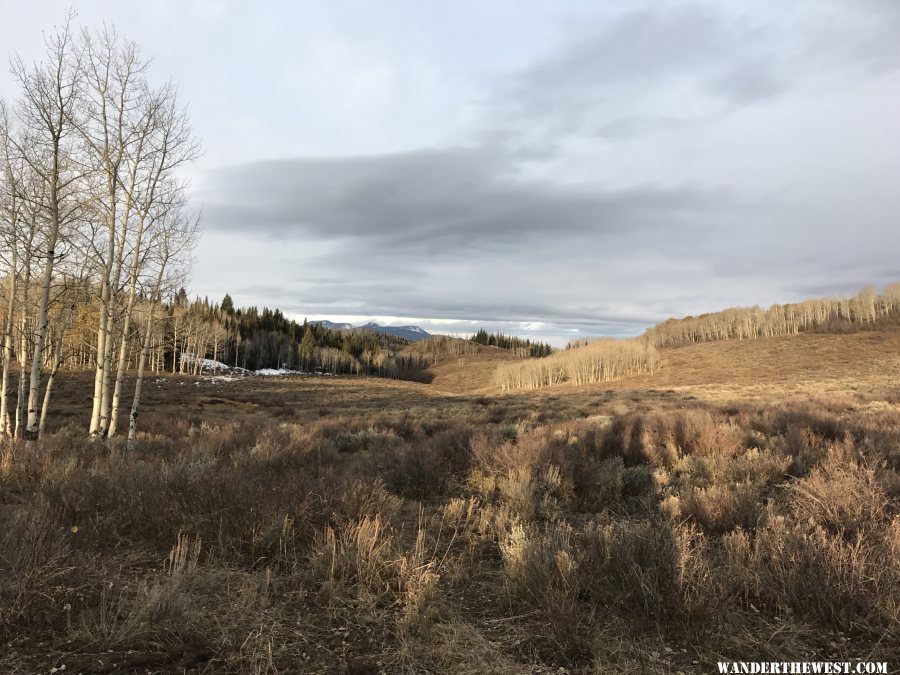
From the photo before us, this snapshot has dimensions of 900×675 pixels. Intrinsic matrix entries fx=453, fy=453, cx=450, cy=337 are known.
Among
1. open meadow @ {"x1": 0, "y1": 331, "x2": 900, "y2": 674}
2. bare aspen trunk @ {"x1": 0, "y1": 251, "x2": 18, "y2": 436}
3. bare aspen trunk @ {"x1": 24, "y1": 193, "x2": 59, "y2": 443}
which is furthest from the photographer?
bare aspen trunk @ {"x1": 0, "y1": 251, "x2": 18, "y2": 436}

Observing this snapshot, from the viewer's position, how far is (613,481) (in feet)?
22.6

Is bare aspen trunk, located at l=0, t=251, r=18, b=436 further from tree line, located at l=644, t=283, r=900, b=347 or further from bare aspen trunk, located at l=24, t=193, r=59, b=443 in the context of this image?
tree line, located at l=644, t=283, r=900, b=347

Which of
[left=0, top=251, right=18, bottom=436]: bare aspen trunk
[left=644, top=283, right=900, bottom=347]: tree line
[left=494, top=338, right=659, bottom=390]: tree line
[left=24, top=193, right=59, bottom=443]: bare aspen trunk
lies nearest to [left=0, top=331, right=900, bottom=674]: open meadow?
[left=24, top=193, right=59, bottom=443]: bare aspen trunk

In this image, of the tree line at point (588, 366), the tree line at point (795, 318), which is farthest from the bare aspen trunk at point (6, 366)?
the tree line at point (795, 318)

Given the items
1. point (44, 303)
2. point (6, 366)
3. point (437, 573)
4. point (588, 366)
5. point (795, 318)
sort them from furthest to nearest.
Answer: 1. point (795, 318)
2. point (588, 366)
3. point (6, 366)
4. point (44, 303)
5. point (437, 573)

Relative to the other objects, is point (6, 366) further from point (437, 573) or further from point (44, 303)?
point (437, 573)

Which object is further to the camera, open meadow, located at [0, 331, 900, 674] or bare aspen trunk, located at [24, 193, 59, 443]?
bare aspen trunk, located at [24, 193, 59, 443]

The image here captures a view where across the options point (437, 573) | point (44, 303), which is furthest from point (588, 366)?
point (437, 573)

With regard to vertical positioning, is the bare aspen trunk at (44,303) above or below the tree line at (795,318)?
below

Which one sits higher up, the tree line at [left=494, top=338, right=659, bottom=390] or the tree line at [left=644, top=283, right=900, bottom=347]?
the tree line at [left=644, top=283, right=900, bottom=347]

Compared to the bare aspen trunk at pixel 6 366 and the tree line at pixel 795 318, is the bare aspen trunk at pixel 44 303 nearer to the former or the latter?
the bare aspen trunk at pixel 6 366

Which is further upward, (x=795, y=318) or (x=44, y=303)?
(x=795, y=318)

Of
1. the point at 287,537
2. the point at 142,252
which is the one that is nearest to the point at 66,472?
the point at 287,537

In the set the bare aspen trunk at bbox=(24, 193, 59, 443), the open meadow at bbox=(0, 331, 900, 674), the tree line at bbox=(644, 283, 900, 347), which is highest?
the tree line at bbox=(644, 283, 900, 347)
